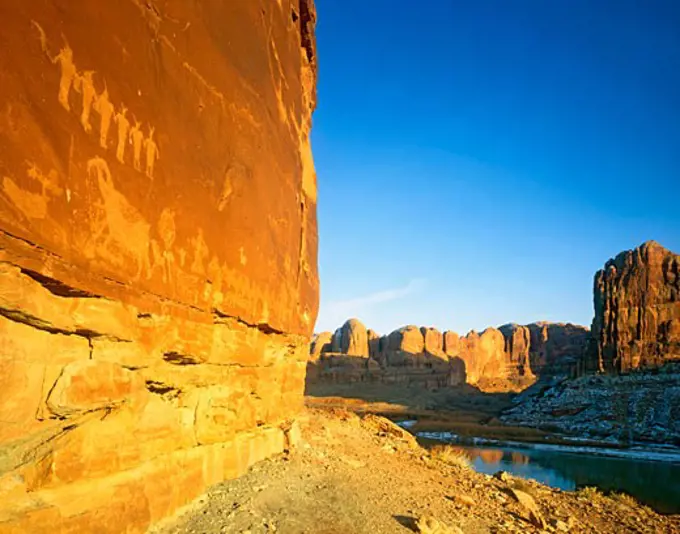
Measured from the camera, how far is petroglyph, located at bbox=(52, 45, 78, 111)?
312 centimetres

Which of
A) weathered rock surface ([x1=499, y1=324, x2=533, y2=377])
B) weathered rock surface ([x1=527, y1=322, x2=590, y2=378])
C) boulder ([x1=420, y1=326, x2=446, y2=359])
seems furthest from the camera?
weathered rock surface ([x1=499, y1=324, x2=533, y2=377])

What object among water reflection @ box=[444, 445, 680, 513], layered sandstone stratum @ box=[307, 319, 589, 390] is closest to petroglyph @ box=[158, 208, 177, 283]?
water reflection @ box=[444, 445, 680, 513]

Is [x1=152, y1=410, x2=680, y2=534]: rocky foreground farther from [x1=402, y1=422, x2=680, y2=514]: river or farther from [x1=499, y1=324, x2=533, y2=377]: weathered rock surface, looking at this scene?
[x1=499, y1=324, x2=533, y2=377]: weathered rock surface

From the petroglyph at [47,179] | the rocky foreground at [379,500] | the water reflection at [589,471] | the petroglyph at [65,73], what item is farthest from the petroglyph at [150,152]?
the water reflection at [589,471]

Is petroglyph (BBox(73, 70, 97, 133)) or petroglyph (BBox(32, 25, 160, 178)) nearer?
petroglyph (BBox(32, 25, 160, 178))

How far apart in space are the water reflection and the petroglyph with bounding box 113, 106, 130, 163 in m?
18.1

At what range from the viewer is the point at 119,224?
3.68m

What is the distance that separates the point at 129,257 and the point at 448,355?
83394 mm

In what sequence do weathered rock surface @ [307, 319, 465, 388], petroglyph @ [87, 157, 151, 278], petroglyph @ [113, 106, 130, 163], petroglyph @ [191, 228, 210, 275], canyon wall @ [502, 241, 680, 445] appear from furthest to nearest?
1. weathered rock surface @ [307, 319, 465, 388]
2. canyon wall @ [502, 241, 680, 445]
3. petroglyph @ [191, 228, 210, 275]
4. petroglyph @ [113, 106, 130, 163]
5. petroglyph @ [87, 157, 151, 278]

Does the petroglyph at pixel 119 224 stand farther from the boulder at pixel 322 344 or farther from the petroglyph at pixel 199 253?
the boulder at pixel 322 344

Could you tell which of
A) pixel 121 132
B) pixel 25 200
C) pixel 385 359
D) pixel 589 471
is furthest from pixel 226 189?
pixel 385 359

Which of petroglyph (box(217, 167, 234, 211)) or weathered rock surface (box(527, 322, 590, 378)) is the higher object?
weathered rock surface (box(527, 322, 590, 378))

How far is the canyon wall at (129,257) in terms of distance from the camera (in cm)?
285

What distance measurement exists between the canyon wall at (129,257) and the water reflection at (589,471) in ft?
53.1
